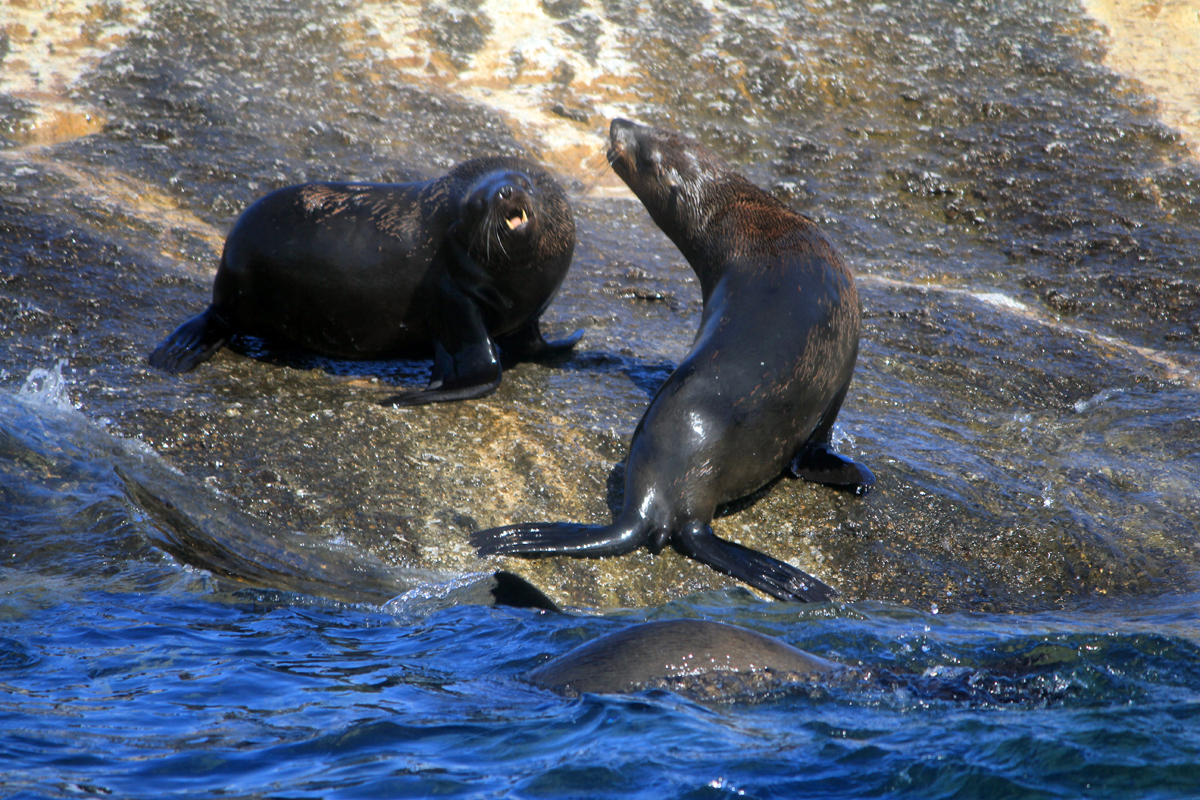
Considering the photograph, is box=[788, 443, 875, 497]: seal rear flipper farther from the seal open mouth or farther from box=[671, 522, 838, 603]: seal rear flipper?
the seal open mouth

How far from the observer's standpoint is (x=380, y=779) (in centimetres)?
264

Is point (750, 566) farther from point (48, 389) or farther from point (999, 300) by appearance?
point (999, 300)

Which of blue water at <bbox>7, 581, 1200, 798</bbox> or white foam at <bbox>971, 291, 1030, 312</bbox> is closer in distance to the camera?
blue water at <bbox>7, 581, 1200, 798</bbox>

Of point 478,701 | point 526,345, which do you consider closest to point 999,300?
point 526,345

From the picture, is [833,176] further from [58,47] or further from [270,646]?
[270,646]

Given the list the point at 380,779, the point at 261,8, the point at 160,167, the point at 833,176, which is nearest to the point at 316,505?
the point at 380,779

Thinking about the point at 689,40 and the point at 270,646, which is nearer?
the point at 270,646

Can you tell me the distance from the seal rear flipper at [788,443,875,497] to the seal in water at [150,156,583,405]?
1.69m

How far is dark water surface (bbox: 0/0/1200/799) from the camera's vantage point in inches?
113

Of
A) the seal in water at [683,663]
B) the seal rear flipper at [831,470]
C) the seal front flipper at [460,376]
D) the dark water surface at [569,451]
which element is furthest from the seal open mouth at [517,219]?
the seal in water at [683,663]

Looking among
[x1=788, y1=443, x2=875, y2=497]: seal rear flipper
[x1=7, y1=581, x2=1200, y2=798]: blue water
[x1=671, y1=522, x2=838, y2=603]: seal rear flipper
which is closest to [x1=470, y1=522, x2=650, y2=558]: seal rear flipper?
[x1=671, y1=522, x2=838, y2=603]: seal rear flipper

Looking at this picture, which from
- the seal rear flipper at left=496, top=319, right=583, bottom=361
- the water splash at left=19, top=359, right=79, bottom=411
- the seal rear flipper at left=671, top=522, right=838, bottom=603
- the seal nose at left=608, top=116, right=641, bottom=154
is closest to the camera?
the seal rear flipper at left=671, top=522, right=838, bottom=603

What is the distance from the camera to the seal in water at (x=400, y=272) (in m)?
5.74

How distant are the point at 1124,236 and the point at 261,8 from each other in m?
8.79
